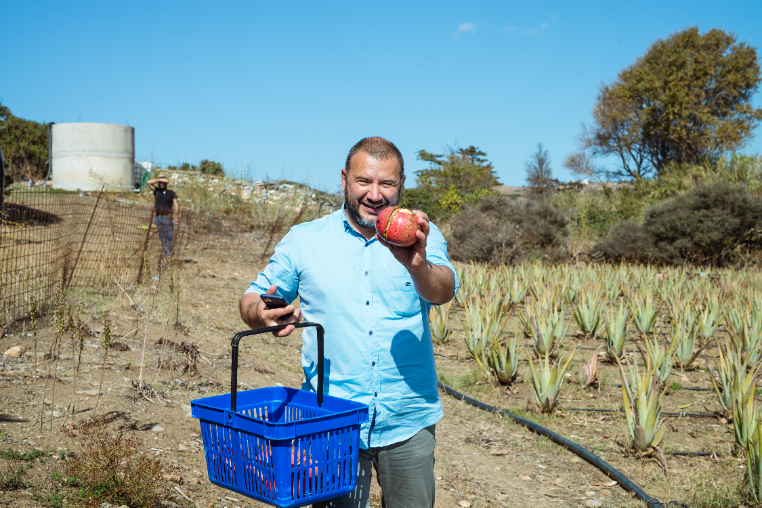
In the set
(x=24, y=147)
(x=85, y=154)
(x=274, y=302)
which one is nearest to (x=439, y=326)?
(x=274, y=302)

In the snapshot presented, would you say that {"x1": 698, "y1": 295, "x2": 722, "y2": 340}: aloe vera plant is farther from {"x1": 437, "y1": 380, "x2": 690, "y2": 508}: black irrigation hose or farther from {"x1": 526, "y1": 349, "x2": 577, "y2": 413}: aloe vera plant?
{"x1": 437, "y1": 380, "x2": 690, "y2": 508}: black irrigation hose

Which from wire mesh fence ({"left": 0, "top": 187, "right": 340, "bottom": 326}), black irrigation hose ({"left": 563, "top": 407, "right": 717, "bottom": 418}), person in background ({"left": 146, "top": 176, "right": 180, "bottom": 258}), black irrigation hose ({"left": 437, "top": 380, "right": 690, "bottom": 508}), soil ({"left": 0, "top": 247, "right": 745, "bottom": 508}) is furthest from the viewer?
person in background ({"left": 146, "top": 176, "right": 180, "bottom": 258})

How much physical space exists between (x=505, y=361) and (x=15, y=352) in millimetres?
4229

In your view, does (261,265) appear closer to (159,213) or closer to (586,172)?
(159,213)

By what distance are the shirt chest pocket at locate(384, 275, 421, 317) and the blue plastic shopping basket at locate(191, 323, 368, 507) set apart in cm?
47

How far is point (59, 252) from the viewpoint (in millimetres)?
7426

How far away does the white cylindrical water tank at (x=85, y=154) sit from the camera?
2133cm

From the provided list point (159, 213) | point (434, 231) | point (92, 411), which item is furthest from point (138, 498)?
point (159, 213)

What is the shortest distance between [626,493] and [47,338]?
4893 millimetres

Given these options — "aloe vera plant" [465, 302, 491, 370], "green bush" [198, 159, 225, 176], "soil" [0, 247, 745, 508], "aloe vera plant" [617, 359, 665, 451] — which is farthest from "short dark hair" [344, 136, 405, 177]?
"green bush" [198, 159, 225, 176]

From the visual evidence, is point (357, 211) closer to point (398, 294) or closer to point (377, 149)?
point (377, 149)

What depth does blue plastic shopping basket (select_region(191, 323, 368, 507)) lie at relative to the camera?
158 centimetres

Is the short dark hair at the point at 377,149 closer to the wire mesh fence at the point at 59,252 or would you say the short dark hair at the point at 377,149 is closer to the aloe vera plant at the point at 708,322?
the wire mesh fence at the point at 59,252

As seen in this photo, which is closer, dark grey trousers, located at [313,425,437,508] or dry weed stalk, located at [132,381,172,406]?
dark grey trousers, located at [313,425,437,508]
